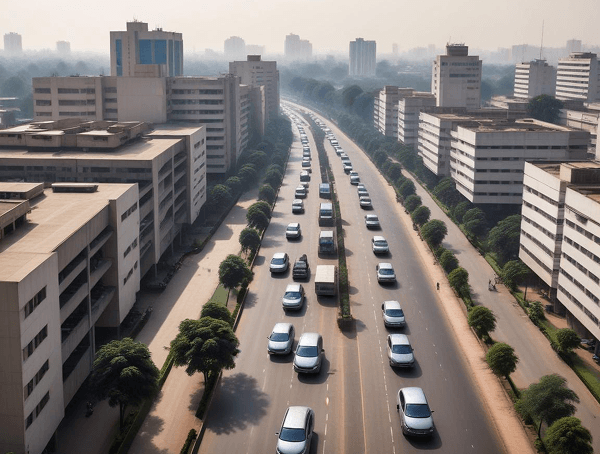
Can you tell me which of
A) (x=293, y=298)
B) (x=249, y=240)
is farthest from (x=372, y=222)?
(x=293, y=298)

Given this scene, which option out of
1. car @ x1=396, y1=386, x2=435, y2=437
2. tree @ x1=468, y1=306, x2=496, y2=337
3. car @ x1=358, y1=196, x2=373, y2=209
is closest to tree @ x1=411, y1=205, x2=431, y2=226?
car @ x1=358, y1=196, x2=373, y2=209

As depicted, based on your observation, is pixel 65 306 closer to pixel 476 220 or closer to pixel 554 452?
pixel 554 452

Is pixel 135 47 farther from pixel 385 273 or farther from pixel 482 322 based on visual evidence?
pixel 482 322

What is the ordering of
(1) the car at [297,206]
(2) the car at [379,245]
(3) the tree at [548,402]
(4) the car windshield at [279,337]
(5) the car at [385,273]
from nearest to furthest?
(3) the tree at [548,402], (4) the car windshield at [279,337], (5) the car at [385,273], (2) the car at [379,245], (1) the car at [297,206]

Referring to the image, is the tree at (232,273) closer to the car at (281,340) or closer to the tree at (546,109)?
the car at (281,340)

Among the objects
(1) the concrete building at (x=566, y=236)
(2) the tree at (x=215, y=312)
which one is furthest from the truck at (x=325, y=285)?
(1) the concrete building at (x=566, y=236)

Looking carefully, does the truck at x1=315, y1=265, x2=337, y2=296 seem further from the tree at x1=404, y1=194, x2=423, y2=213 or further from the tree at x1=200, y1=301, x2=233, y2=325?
the tree at x1=404, y1=194, x2=423, y2=213
